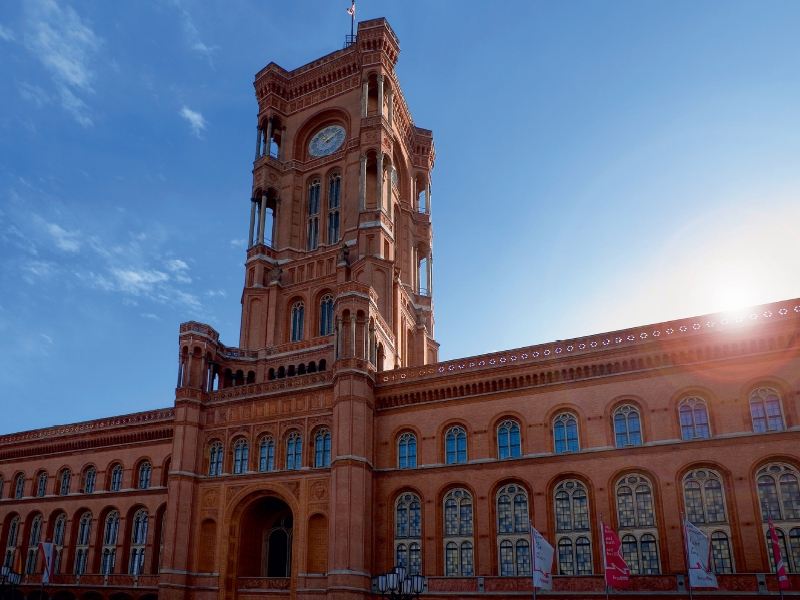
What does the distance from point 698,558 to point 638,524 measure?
4309mm

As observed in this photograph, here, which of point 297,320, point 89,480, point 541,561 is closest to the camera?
point 541,561

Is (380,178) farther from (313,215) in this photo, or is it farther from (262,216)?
(262,216)

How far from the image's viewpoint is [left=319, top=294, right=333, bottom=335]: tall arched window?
5816 cm

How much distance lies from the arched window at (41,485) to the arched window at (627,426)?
134 ft

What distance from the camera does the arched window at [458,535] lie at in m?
39.4

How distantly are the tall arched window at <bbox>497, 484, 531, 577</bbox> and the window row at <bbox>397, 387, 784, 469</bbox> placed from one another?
2.06 meters

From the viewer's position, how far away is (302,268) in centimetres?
6156

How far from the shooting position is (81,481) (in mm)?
54062

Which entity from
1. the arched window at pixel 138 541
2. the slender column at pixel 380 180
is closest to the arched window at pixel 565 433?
the slender column at pixel 380 180

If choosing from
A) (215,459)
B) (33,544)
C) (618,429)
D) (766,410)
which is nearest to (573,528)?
(618,429)

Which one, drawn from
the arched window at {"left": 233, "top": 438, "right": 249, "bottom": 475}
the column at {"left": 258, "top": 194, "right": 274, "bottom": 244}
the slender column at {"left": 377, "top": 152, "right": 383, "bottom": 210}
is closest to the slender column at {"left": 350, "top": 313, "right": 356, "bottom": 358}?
the arched window at {"left": 233, "top": 438, "right": 249, "bottom": 475}

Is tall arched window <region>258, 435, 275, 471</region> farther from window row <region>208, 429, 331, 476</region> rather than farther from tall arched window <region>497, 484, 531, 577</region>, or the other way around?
tall arched window <region>497, 484, 531, 577</region>

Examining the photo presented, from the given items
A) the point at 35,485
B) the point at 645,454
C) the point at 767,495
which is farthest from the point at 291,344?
the point at 767,495

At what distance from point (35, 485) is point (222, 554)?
804 inches
